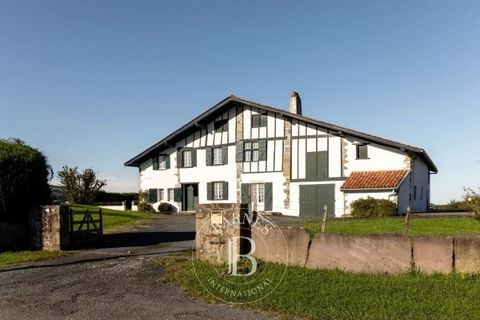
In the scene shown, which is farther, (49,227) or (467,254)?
(49,227)

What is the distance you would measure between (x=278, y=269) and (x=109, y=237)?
9.04m

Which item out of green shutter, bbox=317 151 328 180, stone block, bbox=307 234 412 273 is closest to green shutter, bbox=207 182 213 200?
green shutter, bbox=317 151 328 180

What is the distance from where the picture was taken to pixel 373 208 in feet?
80.9

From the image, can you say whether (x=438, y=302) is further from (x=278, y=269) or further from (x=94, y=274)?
(x=94, y=274)

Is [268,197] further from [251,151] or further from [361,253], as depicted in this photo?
[361,253]

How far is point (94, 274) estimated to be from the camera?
9.42 meters

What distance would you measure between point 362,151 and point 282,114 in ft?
19.2

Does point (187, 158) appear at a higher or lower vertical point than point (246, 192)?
higher

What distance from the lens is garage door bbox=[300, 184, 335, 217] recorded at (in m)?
27.9

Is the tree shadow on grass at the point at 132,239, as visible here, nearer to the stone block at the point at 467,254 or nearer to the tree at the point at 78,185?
the stone block at the point at 467,254

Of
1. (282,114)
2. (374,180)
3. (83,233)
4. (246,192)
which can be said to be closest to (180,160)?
(246,192)

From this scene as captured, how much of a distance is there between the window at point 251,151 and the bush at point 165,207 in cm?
718

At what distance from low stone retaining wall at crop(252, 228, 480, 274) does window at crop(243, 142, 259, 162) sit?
21.2 metres

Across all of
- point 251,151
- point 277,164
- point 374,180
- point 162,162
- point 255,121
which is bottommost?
point 374,180
